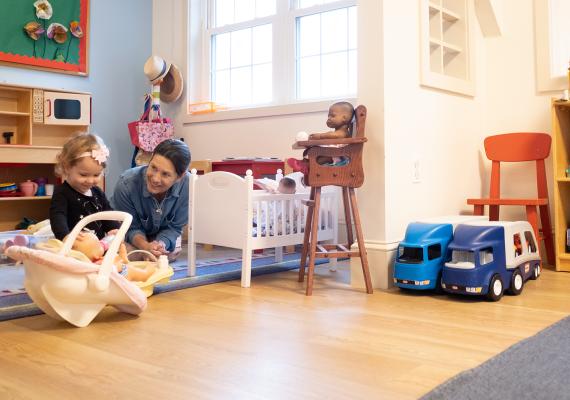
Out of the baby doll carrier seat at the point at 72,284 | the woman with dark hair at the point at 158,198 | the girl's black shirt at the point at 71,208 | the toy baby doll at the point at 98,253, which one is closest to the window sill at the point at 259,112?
the woman with dark hair at the point at 158,198

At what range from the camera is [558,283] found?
244 centimetres

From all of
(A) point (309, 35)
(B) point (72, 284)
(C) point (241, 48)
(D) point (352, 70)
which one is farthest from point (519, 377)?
(C) point (241, 48)

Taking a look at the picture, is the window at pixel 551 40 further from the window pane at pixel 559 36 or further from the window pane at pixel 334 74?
the window pane at pixel 334 74

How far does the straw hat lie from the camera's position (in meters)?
4.74

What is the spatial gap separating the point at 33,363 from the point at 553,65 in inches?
114

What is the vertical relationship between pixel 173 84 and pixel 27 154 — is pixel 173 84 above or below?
above

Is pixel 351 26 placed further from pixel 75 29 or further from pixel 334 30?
pixel 75 29

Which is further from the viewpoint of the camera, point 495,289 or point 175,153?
point 175,153

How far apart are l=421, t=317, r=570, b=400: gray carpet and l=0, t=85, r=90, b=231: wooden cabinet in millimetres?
3744

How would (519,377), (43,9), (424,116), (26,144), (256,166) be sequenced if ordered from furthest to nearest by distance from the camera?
(43,9) → (26,144) → (256,166) → (424,116) → (519,377)

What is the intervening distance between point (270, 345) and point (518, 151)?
2040mm

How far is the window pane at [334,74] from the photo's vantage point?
393 centimetres

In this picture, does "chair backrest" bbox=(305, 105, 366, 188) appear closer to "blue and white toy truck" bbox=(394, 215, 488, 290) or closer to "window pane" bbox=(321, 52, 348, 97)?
"blue and white toy truck" bbox=(394, 215, 488, 290)

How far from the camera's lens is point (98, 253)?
1972mm
